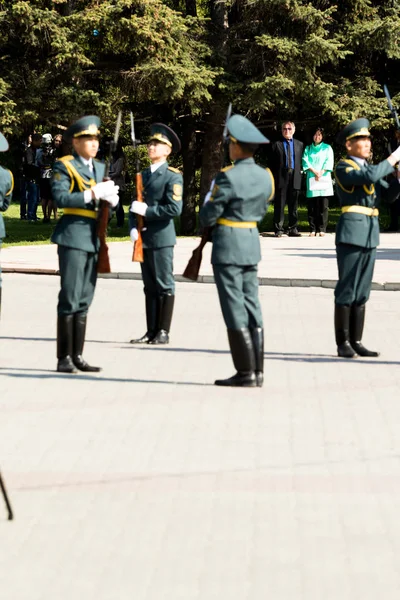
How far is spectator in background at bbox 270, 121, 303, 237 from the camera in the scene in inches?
1006

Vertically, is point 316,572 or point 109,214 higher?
point 109,214

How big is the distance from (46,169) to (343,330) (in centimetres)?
1949

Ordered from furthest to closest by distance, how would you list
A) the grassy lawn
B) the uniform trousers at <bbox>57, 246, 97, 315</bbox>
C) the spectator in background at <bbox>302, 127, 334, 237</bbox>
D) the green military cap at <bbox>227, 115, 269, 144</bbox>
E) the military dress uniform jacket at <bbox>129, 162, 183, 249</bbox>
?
1. the grassy lawn
2. the spectator in background at <bbox>302, 127, 334, 237</bbox>
3. the military dress uniform jacket at <bbox>129, 162, 183, 249</bbox>
4. the uniform trousers at <bbox>57, 246, 97, 315</bbox>
5. the green military cap at <bbox>227, 115, 269, 144</bbox>

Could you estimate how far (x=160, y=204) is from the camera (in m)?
12.5

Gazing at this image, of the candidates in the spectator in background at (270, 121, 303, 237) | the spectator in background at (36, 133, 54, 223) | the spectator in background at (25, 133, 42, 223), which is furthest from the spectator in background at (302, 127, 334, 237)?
the spectator in background at (25, 133, 42, 223)

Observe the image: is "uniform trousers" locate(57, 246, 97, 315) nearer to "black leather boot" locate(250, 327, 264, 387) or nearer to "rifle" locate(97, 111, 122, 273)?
"rifle" locate(97, 111, 122, 273)

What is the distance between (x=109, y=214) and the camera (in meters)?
10.8

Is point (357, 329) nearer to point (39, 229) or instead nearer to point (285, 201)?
point (285, 201)

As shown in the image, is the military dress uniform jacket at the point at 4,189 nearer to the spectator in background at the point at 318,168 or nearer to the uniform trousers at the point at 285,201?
the spectator in background at the point at 318,168

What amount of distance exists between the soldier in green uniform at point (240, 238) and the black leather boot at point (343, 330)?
1.79 meters

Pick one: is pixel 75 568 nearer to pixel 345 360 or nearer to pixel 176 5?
pixel 345 360

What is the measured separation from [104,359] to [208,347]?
118 cm

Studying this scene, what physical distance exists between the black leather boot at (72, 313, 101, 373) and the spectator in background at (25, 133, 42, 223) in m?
19.7

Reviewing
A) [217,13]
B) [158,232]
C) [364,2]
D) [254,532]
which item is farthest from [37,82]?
[254,532]
